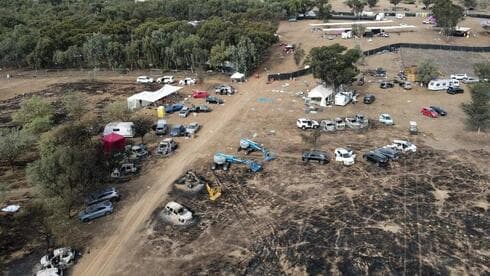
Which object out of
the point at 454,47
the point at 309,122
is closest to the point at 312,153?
the point at 309,122

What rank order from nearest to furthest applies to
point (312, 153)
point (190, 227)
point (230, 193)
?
1. point (190, 227)
2. point (230, 193)
3. point (312, 153)

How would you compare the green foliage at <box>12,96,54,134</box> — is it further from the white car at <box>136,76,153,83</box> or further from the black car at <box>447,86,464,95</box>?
the black car at <box>447,86,464,95</box>

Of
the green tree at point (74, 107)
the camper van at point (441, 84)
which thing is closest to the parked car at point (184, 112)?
the green tree at point (74, 107)

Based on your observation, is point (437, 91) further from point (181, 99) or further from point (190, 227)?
point (190, 227)

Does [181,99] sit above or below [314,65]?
below

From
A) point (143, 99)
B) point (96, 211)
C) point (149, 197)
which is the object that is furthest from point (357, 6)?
point (96, 211)

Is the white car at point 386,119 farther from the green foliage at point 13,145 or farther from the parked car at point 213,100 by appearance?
the green foliage at point 13,145

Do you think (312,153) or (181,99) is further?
(181,99)

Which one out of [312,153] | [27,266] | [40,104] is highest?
[40,104]
